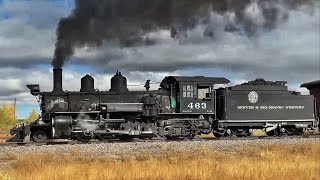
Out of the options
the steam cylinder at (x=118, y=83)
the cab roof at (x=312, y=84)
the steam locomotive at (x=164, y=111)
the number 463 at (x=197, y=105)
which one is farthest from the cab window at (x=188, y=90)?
the cab roof at (x=312, y=84)

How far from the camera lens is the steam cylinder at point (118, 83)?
20891 millimetres

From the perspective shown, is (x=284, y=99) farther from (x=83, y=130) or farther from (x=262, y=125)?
(x=83, y=130)

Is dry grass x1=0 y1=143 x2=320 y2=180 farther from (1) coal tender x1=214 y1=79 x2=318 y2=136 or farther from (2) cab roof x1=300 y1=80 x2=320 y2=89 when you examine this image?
(2) cab roof x1=300 y1=80 x2=320 y2=89

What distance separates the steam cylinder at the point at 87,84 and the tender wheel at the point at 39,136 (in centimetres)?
274

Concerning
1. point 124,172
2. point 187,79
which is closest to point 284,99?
point 187,79

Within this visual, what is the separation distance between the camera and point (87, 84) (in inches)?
818

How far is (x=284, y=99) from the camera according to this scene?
2367 cm

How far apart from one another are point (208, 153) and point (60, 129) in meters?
7.69

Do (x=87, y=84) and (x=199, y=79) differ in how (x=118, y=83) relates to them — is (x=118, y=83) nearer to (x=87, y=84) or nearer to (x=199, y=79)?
(x=87, y=84)

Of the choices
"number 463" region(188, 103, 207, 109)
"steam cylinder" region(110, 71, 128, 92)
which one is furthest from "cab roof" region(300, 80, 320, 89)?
"steam cylinder" region(110, 71, 128, 92)

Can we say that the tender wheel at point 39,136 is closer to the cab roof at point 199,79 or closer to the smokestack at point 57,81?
the smokestack at point 57,81

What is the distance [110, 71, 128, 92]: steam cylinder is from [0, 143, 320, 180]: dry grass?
6.55 m

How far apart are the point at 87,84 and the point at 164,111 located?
3993 millimetres

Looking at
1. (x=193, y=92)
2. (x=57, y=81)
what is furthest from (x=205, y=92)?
(x=57, y=81)
